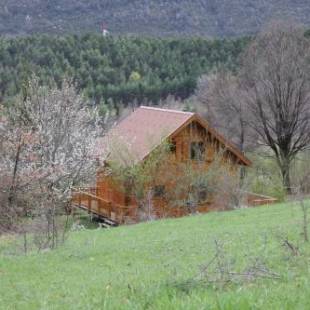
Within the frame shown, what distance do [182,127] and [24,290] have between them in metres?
28.1

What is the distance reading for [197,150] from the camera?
3666cm

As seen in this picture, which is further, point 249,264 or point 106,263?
point 106,263

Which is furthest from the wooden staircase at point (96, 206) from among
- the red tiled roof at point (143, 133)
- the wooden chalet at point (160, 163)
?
the red tiled roof at point (143, 133)

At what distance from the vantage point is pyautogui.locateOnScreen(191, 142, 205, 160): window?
117 feet

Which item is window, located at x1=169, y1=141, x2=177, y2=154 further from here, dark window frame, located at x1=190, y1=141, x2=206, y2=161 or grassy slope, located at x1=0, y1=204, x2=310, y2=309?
grassy slope, located at x1=0, y1=204, x2=310, y2=309

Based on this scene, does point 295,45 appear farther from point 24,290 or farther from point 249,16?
point 249,16

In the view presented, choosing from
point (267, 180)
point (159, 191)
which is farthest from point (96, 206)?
point (267, 180)

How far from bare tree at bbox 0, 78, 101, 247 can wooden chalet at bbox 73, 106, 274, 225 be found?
1.48 metres

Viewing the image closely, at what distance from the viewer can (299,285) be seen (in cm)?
639

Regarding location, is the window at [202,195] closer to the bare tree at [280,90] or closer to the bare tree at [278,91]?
the bare tree at [278,91]

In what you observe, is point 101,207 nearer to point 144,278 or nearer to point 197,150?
point 197,150

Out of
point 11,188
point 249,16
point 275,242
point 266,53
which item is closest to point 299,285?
point 275,242

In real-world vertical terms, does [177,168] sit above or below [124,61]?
below

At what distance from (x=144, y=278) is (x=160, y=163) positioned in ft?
83.3
